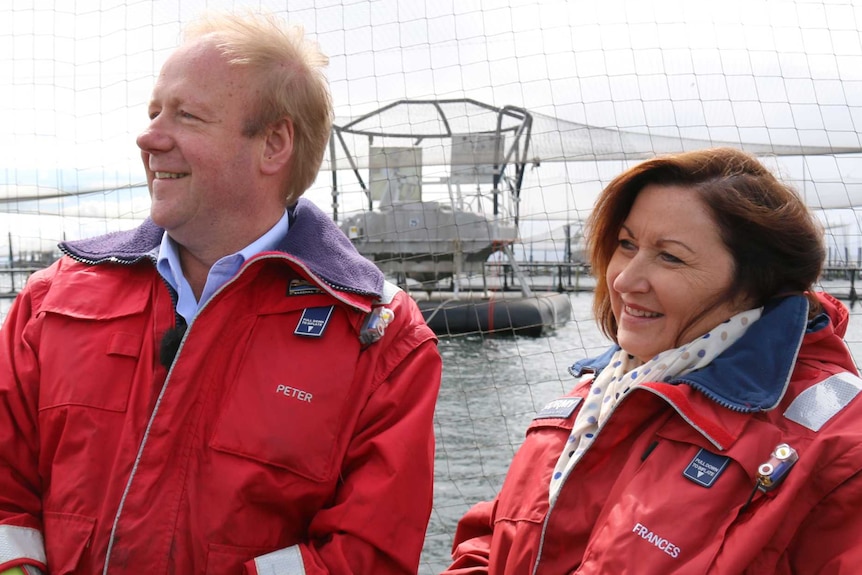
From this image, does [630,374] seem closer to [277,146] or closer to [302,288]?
[302,288]

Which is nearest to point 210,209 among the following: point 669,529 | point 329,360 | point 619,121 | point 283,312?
point 283,312

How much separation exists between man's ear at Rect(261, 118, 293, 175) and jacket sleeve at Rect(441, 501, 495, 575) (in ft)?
3.20

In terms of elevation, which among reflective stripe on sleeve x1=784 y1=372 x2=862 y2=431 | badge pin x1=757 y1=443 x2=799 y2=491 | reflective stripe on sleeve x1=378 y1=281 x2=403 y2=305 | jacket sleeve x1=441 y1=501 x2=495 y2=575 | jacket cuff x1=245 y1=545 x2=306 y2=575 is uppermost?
reflective stripe on sleeve x1=378 y1=281 x2=403 y2=305

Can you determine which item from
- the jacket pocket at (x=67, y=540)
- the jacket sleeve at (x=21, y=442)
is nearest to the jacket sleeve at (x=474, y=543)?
the jacket pocket at (x=67, y=540)

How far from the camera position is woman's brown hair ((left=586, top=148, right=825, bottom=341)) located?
155 centimetres

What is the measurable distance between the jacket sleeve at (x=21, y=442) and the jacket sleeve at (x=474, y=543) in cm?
92

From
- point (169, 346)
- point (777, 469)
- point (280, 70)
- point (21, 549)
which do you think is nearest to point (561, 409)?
point (777, 469)

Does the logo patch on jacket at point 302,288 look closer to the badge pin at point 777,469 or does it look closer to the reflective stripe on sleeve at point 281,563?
the reflective stripe on sleeve at point 281,563

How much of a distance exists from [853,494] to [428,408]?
84 cm

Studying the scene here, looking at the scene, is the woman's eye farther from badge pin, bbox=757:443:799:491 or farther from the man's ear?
the man's ear

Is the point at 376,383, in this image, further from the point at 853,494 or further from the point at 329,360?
the point at 853,494

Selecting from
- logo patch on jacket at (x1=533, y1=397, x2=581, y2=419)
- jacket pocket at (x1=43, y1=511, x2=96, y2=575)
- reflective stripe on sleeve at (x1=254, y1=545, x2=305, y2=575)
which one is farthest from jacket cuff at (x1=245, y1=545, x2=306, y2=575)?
logo patch on jacket at (x1=533, y1=397, x2=581, y2=419)

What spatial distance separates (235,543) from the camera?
5.19ft

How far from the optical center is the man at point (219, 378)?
1.57m
